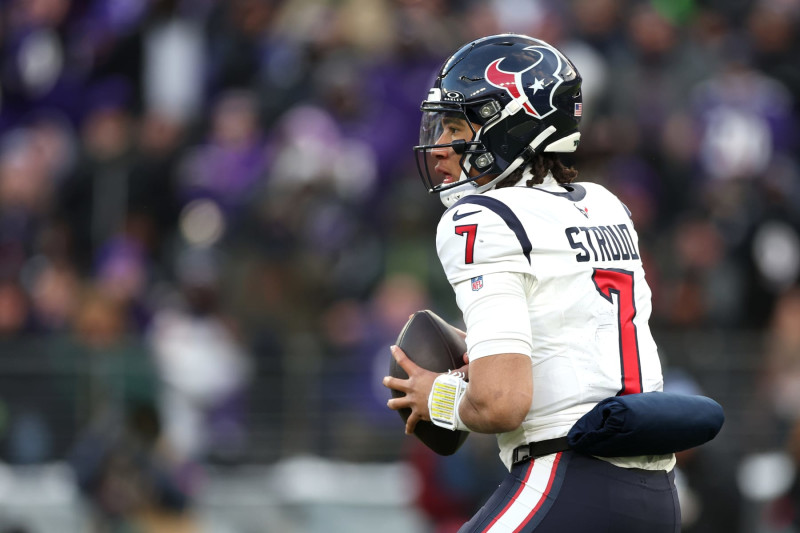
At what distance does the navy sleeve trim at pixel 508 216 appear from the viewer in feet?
12.7

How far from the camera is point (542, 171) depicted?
4297 mm

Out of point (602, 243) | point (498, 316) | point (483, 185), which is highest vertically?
point (483, 185)

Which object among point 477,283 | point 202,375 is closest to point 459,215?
point 477,283

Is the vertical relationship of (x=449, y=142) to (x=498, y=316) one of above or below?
above

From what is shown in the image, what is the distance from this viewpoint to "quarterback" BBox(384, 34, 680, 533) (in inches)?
151

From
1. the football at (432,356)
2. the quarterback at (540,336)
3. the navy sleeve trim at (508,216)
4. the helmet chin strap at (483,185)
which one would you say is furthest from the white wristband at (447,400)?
the helmet chin strap at (483,185)

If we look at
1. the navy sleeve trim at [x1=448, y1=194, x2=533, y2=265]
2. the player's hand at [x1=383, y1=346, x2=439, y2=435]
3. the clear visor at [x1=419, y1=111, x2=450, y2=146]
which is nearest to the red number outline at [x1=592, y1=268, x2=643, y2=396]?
the navy sleeve trim at [x1=448, y1=194, x2=533, y2=265]

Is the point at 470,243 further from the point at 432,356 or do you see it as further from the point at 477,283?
the point at 432,356

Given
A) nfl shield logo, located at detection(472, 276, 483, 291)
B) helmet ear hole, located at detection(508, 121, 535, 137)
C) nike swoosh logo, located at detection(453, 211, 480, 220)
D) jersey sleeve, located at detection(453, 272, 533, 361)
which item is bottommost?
jersey sleeve, located at detection(453, 272, 533, 361)

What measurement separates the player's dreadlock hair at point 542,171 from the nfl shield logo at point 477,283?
Answer: 51 centimetres

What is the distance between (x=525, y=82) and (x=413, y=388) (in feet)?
3.34

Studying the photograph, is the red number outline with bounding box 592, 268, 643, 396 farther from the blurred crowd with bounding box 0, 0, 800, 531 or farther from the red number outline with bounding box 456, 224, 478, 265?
the blurred crowd with bounding box 0, 0, 800, 531

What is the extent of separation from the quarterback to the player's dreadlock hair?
45mm

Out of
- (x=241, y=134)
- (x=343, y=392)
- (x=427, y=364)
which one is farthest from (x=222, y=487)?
(x=427, y=364)
